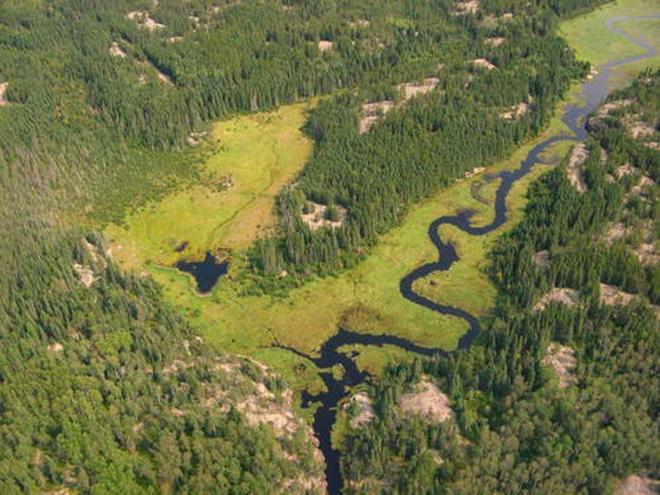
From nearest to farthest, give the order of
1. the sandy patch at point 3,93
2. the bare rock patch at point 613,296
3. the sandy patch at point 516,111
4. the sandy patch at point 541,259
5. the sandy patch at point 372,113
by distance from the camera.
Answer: the bare rock patch at point 613,296 → the sandy patch at point 541,259 → the sandy patch at point 3,93 → the sandy patch at point 372,113 → the sandy patch at point 516,111

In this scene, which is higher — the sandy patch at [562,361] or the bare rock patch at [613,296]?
the bare rock patch at [613,296]

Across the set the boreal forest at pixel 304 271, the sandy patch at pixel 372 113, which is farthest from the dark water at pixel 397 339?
the sandy patch at pixel 372 113

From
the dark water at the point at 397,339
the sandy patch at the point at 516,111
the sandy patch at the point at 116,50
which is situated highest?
the sandy patch at the point at 116,50

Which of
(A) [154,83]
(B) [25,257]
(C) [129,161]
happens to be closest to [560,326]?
(B) [25,257]

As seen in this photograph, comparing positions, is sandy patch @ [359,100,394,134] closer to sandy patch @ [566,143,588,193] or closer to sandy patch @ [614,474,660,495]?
sandy patch @ [566,143,588,193]

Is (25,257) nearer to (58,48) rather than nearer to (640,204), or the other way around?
(58,48)

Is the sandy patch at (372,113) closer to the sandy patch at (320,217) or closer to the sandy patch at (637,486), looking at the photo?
the sandy patch at (320,217)

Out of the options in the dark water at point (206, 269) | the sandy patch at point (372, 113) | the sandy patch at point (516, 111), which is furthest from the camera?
the sandy patch at point (516, 111)
